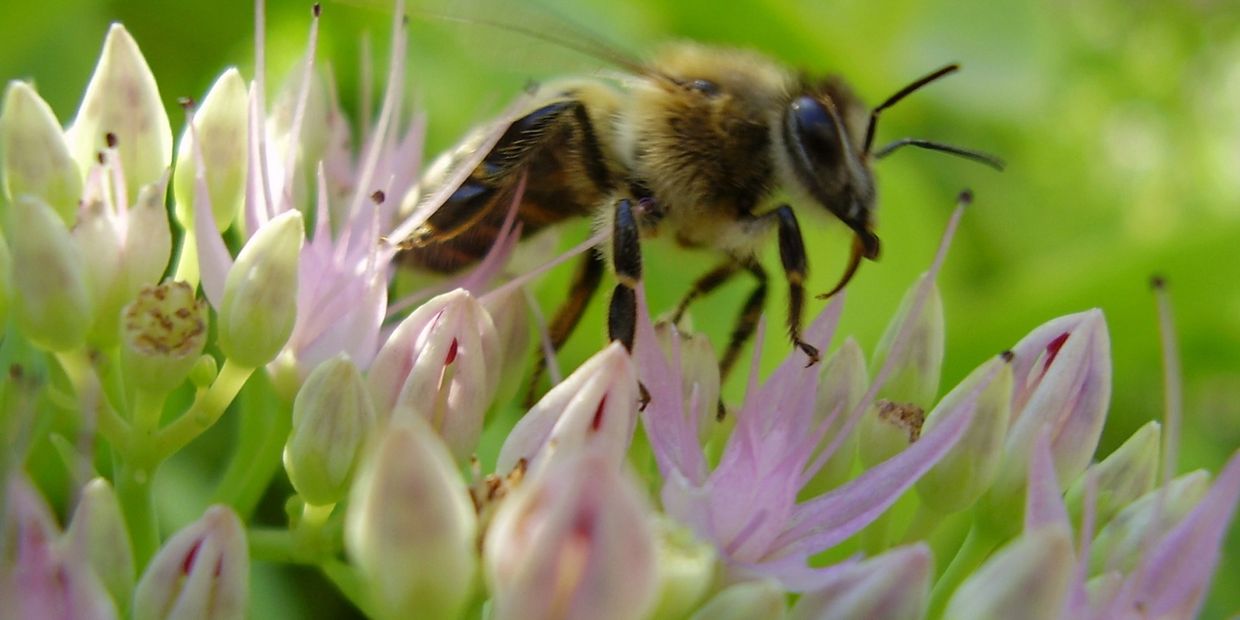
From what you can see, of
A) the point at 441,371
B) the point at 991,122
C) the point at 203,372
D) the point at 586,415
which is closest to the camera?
the point at 586,415

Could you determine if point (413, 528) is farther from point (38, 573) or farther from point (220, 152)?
point (220, 152)

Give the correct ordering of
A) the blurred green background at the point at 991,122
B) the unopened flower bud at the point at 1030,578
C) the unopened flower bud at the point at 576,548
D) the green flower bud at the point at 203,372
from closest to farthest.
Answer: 1. the unopened flower bud at the point at 576,548
2. the unopened flower bud at the point at 1030,578
3. the green flower bud at the point at 203,372
4. the blurred green background at the point at 991,122

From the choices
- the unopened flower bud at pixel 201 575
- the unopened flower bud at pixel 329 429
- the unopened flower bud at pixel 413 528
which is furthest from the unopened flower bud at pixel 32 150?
the unopened flower bud at pixel 413 528

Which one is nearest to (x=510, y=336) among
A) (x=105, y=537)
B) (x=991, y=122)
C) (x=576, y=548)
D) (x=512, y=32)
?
(x=512, y=32)

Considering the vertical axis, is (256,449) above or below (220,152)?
below

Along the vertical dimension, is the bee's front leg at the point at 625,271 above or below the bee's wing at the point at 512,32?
below

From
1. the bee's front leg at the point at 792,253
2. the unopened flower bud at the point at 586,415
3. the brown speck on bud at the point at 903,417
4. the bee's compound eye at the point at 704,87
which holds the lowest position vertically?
the brown speck on bud at the point at 903,417

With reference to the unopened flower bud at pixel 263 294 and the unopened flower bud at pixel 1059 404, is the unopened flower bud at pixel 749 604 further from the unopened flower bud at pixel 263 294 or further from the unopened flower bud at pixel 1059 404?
the unopened flower bud at pixel 263 294
